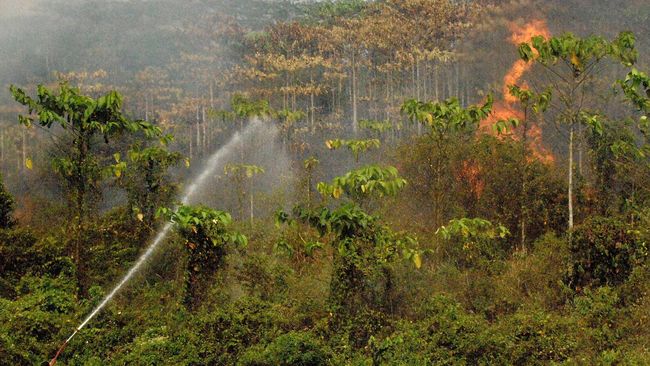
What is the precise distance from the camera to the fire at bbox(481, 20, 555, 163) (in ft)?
68.1

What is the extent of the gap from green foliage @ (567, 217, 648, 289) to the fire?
991 cm

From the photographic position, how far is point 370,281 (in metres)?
9.75

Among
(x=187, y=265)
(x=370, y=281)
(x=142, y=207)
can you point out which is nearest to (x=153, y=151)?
(x=142, y=207)

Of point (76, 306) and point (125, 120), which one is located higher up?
point (125, 120)

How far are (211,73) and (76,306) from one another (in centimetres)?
2765

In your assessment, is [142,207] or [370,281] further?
[142,207]

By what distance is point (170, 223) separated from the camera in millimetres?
13414

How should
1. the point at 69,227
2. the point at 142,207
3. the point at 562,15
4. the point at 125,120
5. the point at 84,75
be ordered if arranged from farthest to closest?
the point at 84,75
the point at 562,15
the point at 142,207
the point at 69,227
the point at 125,120

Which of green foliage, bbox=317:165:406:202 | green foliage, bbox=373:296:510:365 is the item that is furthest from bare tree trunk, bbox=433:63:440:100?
green foliage, bbox=373:296:510:365

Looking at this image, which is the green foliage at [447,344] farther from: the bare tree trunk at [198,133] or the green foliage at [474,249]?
the bare tree trunk at [198,133]

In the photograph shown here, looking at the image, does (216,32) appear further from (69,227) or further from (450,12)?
(69,227)

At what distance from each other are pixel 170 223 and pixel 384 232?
615 centimetres

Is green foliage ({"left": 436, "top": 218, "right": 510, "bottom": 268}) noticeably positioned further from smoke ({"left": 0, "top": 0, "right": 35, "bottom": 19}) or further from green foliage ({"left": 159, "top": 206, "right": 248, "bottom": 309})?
smoke ({"left": 0, "top": 0, "right": 35, "bottom": 19})

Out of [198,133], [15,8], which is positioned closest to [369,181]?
[198,133]
